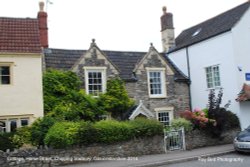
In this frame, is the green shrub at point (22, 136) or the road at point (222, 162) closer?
the road at point (222, 162)

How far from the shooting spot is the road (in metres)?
14.7

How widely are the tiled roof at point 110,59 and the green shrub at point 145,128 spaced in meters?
6.11

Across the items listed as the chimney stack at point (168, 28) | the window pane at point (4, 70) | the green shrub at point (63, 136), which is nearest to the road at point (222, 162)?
the green shrub at point (63, 136)

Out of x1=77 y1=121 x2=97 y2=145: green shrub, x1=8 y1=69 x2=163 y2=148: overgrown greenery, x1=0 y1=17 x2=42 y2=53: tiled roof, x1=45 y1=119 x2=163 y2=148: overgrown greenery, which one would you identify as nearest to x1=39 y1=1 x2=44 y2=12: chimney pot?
x1=0 y1=17 x2=42 y2=53: tiled roof

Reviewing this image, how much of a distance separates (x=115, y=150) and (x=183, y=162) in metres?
3.30

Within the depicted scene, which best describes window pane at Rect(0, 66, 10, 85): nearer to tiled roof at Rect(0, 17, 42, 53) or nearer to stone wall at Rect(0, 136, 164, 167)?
tiled roof at Rect(0, 17, 42, 53)

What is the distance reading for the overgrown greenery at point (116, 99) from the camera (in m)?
22.5

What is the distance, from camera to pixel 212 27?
25922 mm

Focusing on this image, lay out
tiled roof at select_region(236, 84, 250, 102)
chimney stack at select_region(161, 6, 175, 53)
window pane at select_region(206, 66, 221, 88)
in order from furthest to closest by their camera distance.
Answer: chimney stack at select_region(161, 6, 175, 53) < window pane at select_region(206, 66, 221, 88) < tiled roof at select_region(236, 84, 250, 102)

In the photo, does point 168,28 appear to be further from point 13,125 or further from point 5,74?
point 13,125

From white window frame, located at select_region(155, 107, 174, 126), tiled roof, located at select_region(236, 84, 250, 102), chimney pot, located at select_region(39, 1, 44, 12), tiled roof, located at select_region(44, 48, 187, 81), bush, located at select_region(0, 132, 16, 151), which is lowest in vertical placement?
bush, located at select_region(0, 132, 16, 151)

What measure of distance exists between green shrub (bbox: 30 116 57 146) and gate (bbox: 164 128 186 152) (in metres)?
6.10

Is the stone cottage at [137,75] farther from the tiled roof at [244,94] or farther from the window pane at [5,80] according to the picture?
the tiled roof at [244,94]

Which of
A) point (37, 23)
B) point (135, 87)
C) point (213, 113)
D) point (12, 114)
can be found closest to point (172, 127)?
point (213, 113)
